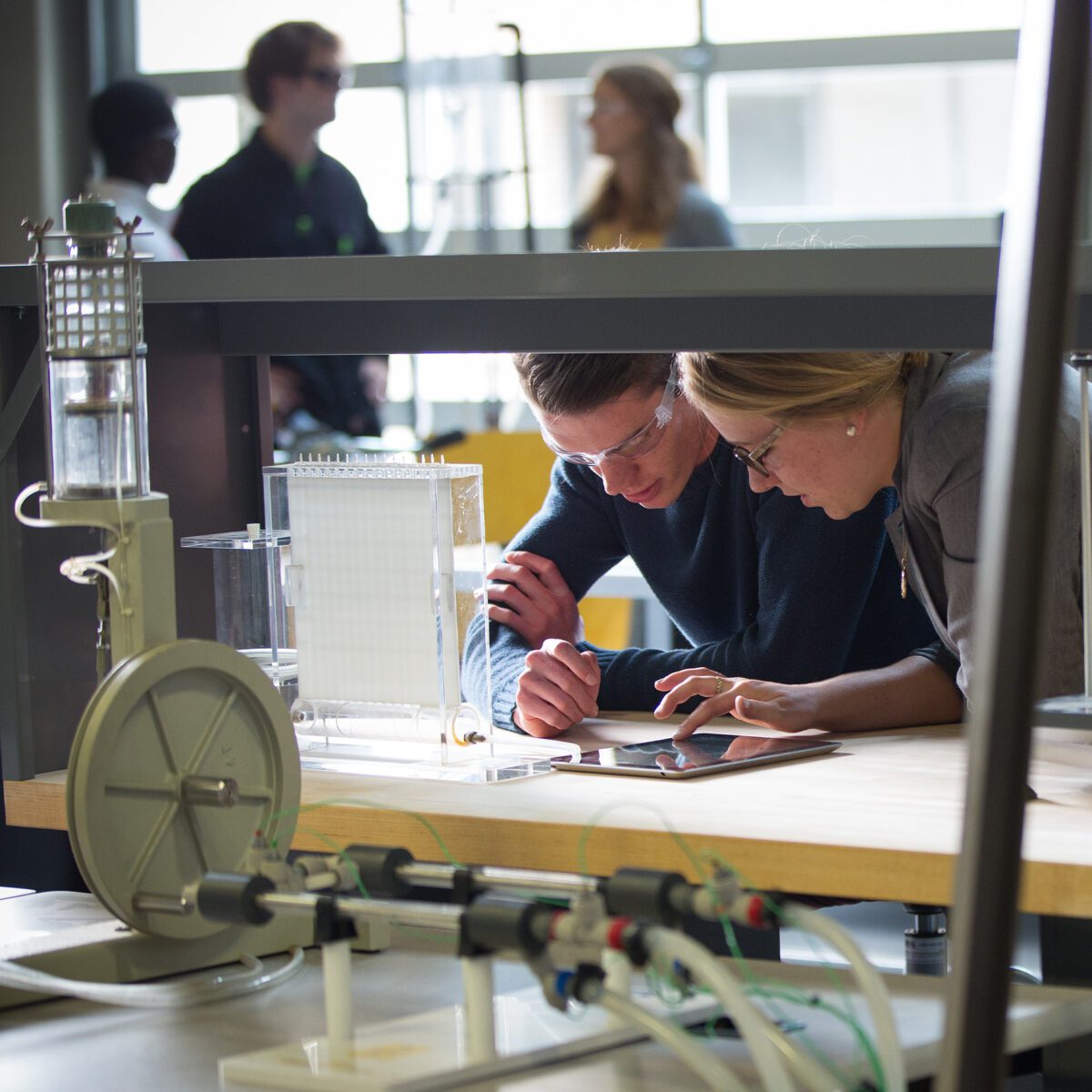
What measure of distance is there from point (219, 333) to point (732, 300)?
2.15ft

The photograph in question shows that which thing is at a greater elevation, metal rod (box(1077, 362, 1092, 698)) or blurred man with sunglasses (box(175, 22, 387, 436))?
blurred man with sunglasses (box(175, 22, 387, 436))

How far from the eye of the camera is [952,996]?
464 mm

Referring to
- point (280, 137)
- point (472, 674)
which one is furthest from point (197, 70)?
point (472, 674)

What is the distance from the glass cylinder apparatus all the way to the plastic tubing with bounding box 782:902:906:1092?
58 centimetres

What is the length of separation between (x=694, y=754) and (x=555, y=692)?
26cm

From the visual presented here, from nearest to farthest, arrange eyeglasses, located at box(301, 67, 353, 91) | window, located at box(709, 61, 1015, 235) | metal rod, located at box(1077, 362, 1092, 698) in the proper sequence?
metal rod, located at box(1077, 362, 1092, 698) < eyeglasses, located at box(301, 67, 353, 91) < window, located at box(709, 61, 1015, 235)

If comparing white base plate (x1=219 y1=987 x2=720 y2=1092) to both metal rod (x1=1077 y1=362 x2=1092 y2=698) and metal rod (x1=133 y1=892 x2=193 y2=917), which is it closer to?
metal rod (x1=133 y1=892 x2=193 y2=917)

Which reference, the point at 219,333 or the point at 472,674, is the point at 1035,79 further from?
the point at 219,333

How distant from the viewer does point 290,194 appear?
5.03 m

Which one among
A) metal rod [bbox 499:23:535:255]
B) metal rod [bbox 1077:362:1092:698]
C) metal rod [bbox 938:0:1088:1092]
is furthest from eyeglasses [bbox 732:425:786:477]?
metal rod [bbox 499:23:535:255]

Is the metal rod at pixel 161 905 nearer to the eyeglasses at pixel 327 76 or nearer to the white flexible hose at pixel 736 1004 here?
the white flexible hose at pixel 736 1004

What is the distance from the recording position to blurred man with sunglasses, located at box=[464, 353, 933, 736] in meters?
1.95

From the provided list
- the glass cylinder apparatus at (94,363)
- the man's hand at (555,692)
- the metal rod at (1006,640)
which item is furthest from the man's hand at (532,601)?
the metal rod at (1006,640)

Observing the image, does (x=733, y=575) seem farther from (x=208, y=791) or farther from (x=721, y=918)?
(x=721, y=918)
